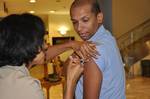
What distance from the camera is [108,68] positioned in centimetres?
124

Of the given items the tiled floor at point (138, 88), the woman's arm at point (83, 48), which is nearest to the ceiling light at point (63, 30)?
the tiled floor at point (138, 88)

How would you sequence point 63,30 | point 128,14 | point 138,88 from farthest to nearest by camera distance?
point 63,30, point 128,14, point 138,88

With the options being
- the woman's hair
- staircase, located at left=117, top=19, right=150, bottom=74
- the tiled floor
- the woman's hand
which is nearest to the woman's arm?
the woman's hand

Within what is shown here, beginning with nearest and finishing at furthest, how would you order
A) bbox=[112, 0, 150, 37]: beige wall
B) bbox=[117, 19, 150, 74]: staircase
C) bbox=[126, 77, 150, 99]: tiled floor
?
bbox=[126, 77, 150, 99]: tiled floor < bbox=[112, 0, 150, 37]: beige wall < bbox=[117, 19, 150, 74]: staircase

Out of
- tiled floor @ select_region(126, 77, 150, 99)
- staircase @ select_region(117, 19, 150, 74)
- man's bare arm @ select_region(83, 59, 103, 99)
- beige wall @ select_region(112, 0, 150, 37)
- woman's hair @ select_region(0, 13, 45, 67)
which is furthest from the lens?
staircase @ select_region(117, 19, 150, 74)

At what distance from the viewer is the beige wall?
9.67 meters

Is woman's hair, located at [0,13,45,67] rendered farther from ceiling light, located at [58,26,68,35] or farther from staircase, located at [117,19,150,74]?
ceiling light, located at [58,26,68,35]

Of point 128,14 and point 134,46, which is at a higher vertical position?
point 128,14

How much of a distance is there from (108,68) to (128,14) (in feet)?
30.0

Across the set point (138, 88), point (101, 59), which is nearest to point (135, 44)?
point (138, 88)

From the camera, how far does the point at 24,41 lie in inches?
42.2

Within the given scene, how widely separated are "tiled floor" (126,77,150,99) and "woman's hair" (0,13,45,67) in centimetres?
596

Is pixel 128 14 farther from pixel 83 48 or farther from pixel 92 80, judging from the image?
pixel 92 80

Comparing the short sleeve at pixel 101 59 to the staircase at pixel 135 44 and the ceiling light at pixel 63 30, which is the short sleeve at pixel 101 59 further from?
the ceiling light at pixel 63 30
